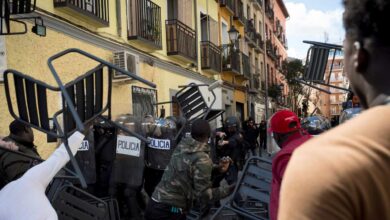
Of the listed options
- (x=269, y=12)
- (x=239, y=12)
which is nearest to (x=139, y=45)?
(x=239, y=12)

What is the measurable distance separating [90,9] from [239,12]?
1608cm

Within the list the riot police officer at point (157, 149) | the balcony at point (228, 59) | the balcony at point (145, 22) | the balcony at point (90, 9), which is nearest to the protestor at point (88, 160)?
the riot police officer at point (157, 149)

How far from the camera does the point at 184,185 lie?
425cm

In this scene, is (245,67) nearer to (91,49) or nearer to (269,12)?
(269,12)

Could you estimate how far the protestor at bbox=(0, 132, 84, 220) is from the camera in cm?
280

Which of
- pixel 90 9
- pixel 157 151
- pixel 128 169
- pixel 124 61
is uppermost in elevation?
pixel 90 9

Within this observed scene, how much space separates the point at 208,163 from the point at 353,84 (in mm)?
3009

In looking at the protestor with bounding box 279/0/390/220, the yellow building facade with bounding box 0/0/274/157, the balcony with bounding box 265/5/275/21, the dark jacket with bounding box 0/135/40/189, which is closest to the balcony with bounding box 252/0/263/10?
the balcony with bounding box 265/5/275/21

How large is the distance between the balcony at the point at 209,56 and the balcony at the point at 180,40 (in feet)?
5.10

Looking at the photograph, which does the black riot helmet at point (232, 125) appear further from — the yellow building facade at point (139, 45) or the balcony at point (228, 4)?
the balcony at point (228, 4)

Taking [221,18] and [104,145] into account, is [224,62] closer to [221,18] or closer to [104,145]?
[221,18]

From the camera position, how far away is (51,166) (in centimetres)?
293

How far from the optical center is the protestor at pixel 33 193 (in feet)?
9.20

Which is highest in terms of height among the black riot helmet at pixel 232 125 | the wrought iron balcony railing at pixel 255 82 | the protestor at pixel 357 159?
the protestor at pixel 357 159
